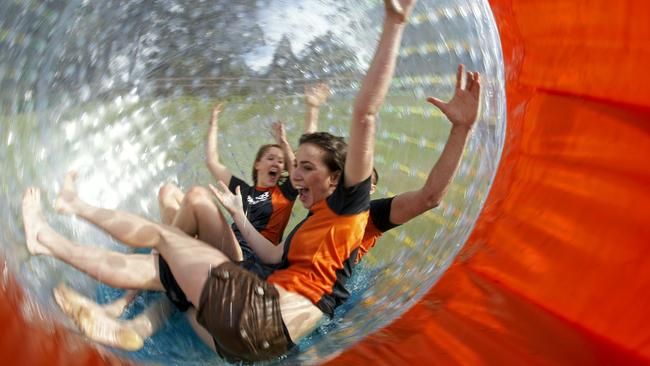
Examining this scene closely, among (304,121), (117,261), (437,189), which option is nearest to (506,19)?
(437,189)

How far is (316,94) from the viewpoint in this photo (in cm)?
119

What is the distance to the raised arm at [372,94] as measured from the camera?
40.9 inches

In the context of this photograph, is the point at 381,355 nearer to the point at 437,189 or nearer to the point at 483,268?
the point at 483,268

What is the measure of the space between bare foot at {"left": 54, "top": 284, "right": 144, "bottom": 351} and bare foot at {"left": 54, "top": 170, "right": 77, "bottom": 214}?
0.13 meters

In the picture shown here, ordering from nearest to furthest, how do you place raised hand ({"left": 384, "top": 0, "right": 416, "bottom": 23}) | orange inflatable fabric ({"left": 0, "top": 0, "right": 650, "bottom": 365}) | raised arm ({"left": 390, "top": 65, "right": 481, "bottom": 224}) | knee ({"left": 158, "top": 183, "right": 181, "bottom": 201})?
raised hand ({"left": 384, "top": 0, "right": 416, "bottom": 23})
knee ({"left": 158, "top": 183, "right": 181, "bottom": 201})
raised arm ({"left": 390, "top": 65, "right": 481, "bottom": 224})
orange inflatable fabric ({"left": 0, "top": 0, "right": 650, "bottom": 365})

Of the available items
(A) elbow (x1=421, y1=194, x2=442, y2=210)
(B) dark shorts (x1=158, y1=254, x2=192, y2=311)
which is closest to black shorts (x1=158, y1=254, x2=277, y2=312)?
(B) dark shorts (x1=158, y1=254, x2=192, y2=311)

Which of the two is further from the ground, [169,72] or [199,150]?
[169,72]

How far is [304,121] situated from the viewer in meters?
1.17

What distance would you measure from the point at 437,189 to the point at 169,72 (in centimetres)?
52

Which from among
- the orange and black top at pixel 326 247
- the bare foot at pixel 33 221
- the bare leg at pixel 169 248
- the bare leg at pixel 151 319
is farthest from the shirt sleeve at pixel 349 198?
the bare foot at pixel 33 221

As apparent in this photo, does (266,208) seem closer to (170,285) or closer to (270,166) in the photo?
(270,166)

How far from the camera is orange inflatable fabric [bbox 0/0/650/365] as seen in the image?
1528 millimetres

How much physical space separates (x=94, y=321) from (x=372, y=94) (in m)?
0.58

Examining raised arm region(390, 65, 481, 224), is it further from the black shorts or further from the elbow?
the black shorts
